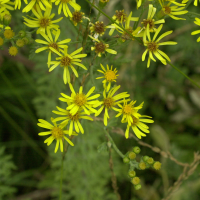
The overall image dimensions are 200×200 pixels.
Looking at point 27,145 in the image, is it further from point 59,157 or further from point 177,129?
point 177,129

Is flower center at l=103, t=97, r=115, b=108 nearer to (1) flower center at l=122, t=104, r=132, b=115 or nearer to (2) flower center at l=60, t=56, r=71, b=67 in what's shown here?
(1) flower center at l=122, t=104, r=132, b=115

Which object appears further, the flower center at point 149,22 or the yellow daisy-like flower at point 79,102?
the flower center at point 149,22

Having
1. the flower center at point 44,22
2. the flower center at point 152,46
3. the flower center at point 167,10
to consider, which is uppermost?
the flower center at point 167,10

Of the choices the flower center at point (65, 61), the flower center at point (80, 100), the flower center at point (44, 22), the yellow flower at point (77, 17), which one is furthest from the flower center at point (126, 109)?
the flower center at point (44, 22)

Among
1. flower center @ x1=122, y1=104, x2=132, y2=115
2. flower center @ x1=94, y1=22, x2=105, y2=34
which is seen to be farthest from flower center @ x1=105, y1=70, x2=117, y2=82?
flower center @ x1=94, y1=22, x2=105, y2=34

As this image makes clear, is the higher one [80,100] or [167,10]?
[167,10]

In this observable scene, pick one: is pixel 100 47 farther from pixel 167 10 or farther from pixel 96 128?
pixel 96 128

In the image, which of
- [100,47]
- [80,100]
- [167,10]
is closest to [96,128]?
[80,100]

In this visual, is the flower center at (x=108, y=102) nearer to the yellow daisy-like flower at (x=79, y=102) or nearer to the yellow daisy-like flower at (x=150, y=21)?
the yellow daisy-like flower at (x=79, y=102)
